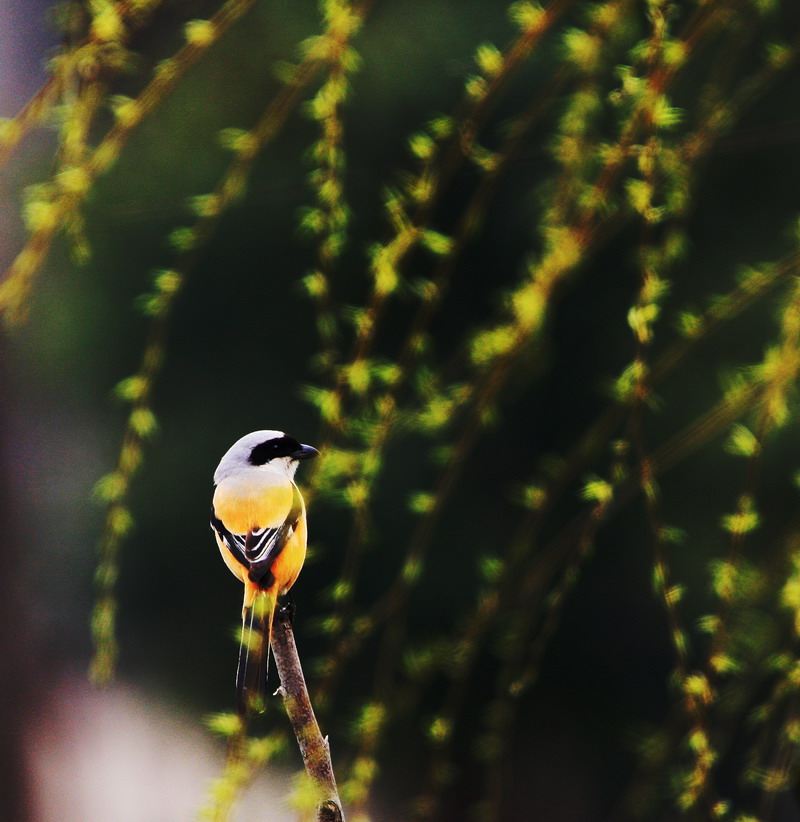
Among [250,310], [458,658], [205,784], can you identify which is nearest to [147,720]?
[250,310]

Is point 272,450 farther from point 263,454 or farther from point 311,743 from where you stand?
point 311,743

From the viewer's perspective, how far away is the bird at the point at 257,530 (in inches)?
11.4

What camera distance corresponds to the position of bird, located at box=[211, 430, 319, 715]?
11.4 inches

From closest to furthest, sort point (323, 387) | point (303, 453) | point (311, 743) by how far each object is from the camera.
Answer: point (311, 743)
point (303, 453)
point (323, 387)

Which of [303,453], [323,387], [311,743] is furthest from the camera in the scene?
[323,387]

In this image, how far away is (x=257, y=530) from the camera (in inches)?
12.4

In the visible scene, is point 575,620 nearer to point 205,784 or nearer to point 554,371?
point 554,371

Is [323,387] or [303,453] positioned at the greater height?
[303,453]

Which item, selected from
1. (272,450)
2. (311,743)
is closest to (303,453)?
(272,450)

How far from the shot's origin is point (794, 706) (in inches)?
22.0

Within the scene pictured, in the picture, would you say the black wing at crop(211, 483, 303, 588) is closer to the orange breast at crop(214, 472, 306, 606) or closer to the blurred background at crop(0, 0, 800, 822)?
the orange breast at crop(214, 472, 306, 606)

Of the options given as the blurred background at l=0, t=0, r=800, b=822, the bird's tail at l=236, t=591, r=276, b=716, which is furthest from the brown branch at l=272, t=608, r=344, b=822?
the blurred background at l=0, t=0, r=800, b=822

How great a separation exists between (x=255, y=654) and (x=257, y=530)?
52mm

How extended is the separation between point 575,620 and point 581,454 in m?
1.63
